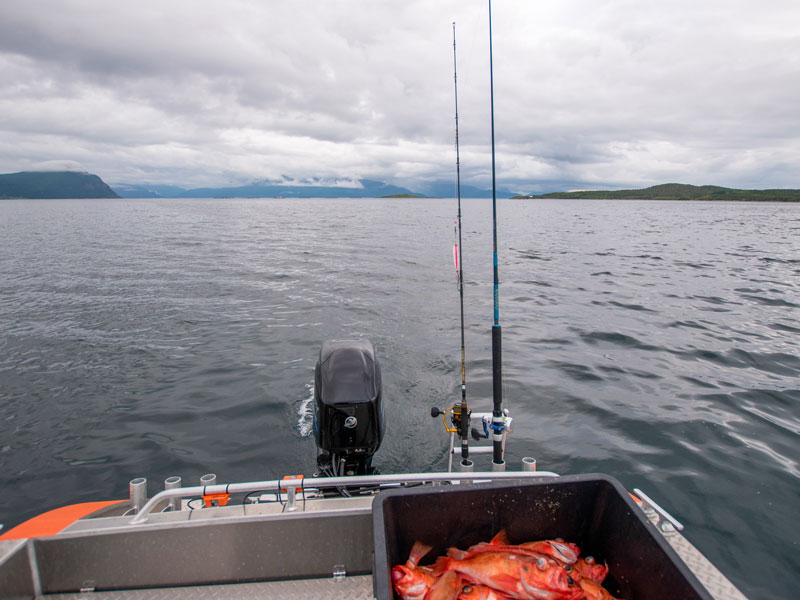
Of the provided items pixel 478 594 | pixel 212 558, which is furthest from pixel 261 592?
pixel 478 594

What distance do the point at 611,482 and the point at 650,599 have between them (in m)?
0.50

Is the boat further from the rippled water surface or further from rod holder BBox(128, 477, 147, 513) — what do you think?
the rippled water surface

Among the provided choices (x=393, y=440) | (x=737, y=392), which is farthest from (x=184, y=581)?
(x=737, y=392)

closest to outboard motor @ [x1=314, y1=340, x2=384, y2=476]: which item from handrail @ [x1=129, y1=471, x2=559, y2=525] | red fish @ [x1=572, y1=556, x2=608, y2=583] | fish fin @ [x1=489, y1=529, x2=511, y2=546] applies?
handrail @ [x1=129, y1=471, x2=559, y2=525]

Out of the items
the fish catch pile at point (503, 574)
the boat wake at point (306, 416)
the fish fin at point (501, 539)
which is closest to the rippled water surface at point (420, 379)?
the boat wake at point (306, 416)

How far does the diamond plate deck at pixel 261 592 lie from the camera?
2.66 meters

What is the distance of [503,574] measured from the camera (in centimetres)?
224

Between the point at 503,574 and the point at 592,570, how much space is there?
461 mm

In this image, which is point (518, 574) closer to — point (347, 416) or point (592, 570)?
point (592, 570)

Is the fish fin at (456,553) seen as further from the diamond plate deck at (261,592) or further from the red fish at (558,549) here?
the diamond plate deck at (261,592)

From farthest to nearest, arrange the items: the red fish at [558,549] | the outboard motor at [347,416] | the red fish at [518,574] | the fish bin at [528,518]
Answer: the outboard motor at [347,416]
the red fish at [558,549]
the fish bin at [528,518]
the red fish at [518,574]

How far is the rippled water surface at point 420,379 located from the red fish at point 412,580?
11.9ft

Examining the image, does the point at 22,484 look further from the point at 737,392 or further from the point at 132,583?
the point at 737,392

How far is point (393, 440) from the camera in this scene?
21.5ft
